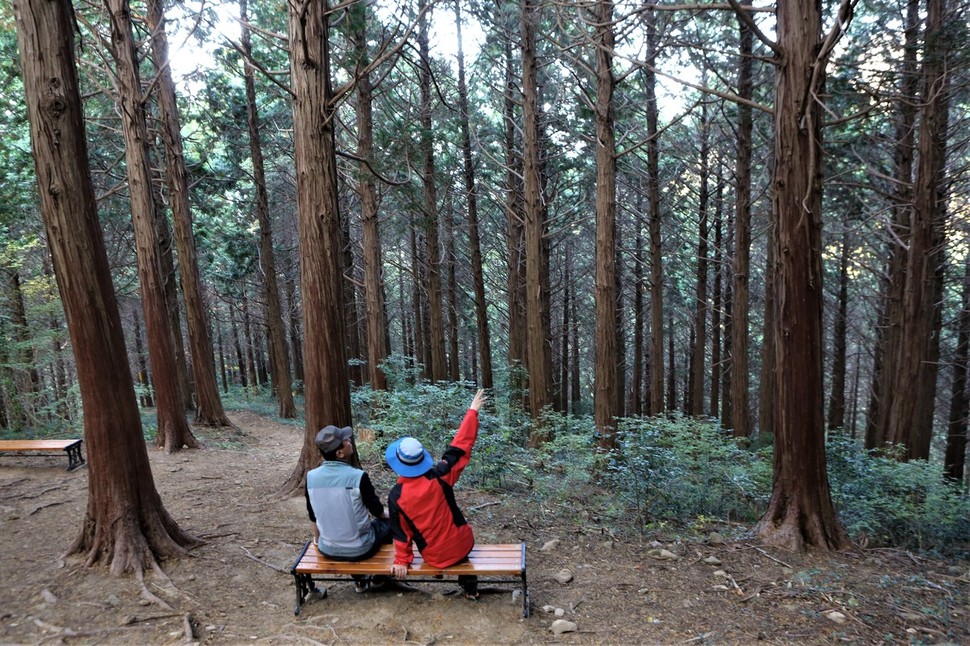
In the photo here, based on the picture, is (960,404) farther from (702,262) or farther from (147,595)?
(147,595)

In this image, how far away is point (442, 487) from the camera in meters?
4.11

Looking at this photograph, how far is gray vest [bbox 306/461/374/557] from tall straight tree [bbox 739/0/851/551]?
412cm

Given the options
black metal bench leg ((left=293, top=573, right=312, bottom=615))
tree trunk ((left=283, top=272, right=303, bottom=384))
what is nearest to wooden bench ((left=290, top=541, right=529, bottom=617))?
black metal bench leg ((left=293, top=573, right=312, bottom=615))

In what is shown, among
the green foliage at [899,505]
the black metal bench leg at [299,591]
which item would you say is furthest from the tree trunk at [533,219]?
the black metal bench leg at [299,591]

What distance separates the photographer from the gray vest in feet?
14.0

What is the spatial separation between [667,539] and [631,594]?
143 centimetres

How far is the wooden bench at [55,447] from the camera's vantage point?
8391 millimetres

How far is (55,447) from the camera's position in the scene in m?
8.41

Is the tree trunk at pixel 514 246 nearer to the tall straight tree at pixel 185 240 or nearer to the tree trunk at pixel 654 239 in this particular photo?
the tree trunk at pixel 654 239

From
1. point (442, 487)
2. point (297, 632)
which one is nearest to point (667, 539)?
point (442, 487)

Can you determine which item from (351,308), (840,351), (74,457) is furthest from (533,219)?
(840,351)

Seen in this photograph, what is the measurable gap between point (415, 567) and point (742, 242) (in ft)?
38.5

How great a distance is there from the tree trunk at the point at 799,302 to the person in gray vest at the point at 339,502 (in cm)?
410

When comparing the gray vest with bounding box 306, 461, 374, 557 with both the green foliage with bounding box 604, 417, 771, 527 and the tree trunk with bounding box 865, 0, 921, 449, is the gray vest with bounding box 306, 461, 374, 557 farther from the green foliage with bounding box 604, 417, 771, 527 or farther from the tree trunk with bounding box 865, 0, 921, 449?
the tree trunk with bounding box 865, 0, 921, 449
